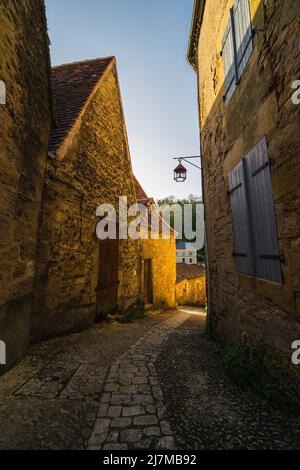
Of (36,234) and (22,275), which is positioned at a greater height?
(36,234)

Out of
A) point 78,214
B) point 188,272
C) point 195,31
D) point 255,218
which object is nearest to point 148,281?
point 78,214

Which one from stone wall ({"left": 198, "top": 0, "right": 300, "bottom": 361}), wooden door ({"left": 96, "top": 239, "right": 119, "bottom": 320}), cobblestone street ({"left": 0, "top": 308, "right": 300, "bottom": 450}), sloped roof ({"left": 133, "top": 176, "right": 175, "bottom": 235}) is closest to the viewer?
cobblestone street ({"left": 0, "top": 308, "right": 300, "bottom": 450})

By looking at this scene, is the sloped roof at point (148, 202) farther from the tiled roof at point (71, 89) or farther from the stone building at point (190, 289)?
the stone building at point (190, 289)

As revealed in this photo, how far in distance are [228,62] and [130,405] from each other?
205 inches

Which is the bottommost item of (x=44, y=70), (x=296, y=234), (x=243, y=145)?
(x=296, y=234)

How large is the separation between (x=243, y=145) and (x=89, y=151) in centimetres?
380

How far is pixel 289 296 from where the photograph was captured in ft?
7.83

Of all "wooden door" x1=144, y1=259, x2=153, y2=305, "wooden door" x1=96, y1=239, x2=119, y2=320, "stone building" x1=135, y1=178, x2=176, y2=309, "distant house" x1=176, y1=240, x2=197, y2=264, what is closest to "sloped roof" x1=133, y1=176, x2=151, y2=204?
"stone building" x1=135, y1=178, x2=176, y2=309

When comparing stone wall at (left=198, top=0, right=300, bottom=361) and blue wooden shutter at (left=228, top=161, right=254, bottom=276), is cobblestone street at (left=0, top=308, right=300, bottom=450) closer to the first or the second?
stone wall at (left=198, top=0, right=300, bottom=361)

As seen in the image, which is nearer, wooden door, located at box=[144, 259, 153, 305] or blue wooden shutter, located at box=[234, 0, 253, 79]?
blue wooden shutter, located at box=[234, 0, 253, 79]

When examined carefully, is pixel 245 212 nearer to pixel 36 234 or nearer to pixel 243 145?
pixel 243 145

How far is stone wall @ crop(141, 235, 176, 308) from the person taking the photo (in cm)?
1004

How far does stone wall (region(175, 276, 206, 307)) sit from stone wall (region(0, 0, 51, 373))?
17788mm
